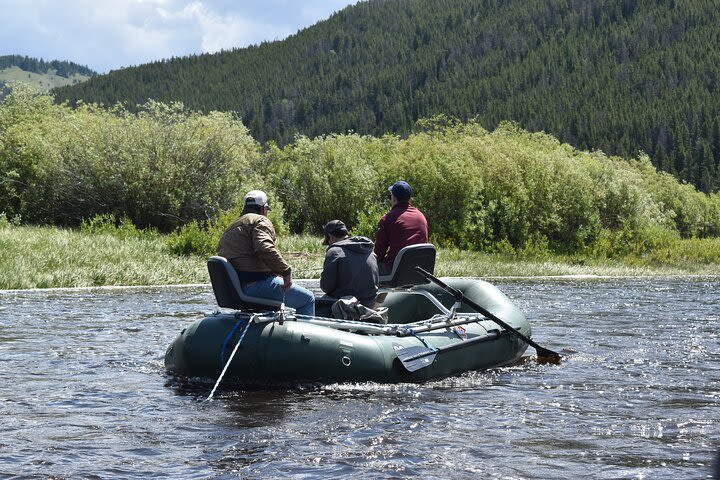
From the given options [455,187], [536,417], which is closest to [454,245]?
[455,187]

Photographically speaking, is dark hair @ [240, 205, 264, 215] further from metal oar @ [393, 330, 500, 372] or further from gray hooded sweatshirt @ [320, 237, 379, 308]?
metal oar @ [393, 330, 500, 372]

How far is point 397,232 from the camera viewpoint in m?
14.2

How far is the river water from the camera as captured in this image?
27.2ft

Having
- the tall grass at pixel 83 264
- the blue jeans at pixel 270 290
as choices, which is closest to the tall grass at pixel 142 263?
the tall grass at pixel 83 264

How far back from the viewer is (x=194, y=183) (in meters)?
44.3

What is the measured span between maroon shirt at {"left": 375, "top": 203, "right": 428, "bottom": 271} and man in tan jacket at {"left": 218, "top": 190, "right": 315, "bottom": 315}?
8.57 ft

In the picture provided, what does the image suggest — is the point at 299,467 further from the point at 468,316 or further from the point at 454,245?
the point at 454,245

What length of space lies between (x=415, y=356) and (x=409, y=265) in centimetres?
199

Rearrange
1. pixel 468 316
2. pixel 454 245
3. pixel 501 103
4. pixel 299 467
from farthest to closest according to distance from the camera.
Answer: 1. pixel 501 103
2. pixel 454 245
3. pixel 468 316
4. pixel 299 467

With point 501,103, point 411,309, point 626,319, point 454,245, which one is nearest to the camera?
point 411,309

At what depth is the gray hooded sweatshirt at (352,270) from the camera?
12688 mm

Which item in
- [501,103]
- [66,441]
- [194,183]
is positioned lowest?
[66,441]

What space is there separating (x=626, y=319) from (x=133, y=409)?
43.1 ft

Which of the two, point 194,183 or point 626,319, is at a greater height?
point 194,183
